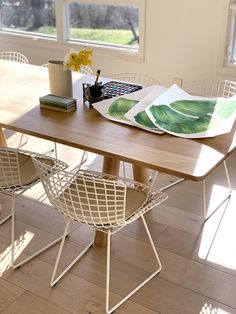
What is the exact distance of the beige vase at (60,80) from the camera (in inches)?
90.4

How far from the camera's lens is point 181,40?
144 inches

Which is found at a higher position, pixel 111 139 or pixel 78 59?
pixel 78 59

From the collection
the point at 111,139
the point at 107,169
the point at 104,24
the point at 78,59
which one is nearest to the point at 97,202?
the point at 111,139

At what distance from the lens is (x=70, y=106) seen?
7.32 feet

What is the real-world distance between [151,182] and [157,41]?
144 centimetres

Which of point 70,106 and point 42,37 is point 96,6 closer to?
point 42,37

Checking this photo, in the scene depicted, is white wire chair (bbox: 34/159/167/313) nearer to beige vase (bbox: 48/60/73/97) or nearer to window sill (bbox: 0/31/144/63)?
beige vase (bbox: 48/60/73/97)

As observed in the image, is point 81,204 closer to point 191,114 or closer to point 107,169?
point 107,169

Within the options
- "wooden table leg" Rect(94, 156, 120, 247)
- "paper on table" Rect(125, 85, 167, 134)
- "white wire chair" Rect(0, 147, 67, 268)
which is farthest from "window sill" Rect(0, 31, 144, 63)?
"white wire chair" Rect(0, 147, 67, 268)

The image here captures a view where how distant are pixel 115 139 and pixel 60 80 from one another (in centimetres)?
59

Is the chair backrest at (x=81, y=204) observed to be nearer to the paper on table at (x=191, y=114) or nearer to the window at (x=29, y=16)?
the paper on table at (x=191, y=114)

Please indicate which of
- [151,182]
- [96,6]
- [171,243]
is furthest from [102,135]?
[96,6]

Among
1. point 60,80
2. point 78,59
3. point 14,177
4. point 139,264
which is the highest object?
point 78,59

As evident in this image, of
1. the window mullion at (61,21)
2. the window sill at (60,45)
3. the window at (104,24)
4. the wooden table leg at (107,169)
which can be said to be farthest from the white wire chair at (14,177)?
the window mullion at (61,21)
